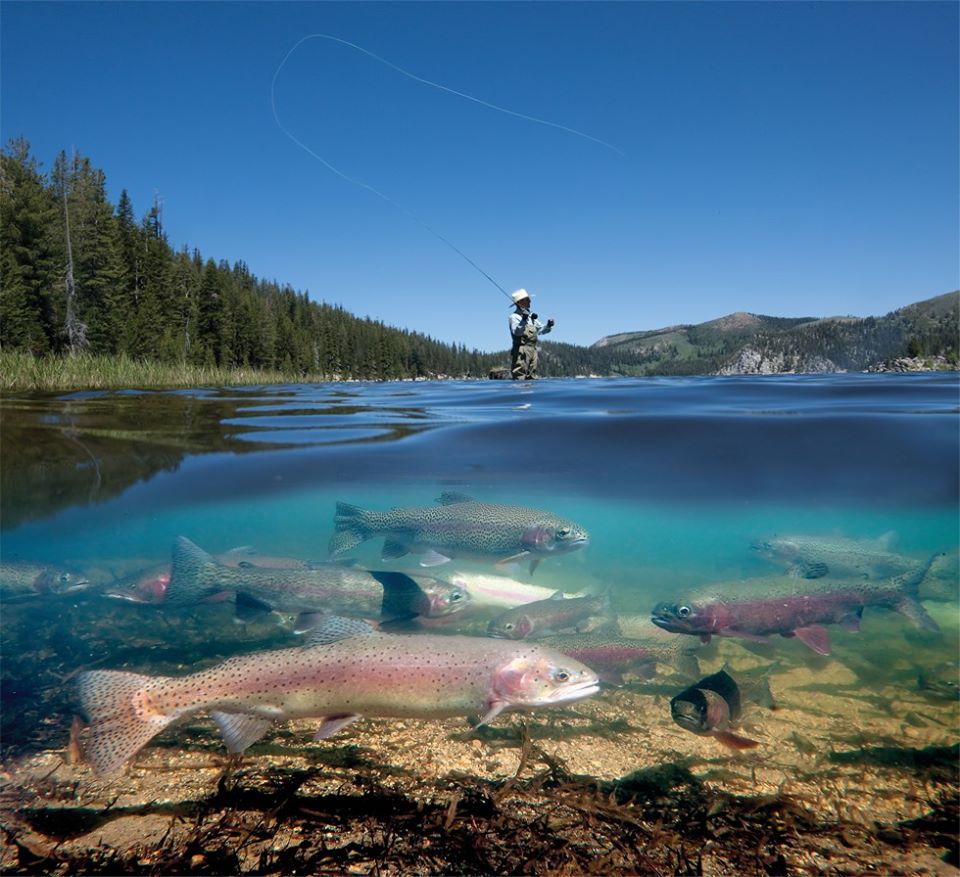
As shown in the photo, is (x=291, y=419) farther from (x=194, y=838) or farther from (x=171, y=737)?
(x=194, y=838)

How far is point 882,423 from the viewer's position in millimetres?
8430

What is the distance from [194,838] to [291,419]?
873 centimetres

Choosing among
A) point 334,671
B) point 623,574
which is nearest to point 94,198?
point 623,574

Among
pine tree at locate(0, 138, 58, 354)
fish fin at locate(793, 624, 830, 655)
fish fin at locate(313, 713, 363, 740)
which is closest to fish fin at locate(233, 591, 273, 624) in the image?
fish fin at locate(313, 713, 363, 740)

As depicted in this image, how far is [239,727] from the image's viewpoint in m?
2.79

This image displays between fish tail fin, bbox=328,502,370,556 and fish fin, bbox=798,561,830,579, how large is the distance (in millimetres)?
4637

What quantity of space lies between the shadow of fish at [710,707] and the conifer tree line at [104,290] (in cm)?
5344

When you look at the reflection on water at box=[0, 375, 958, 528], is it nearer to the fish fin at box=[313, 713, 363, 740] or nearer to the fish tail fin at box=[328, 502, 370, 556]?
the fish tail fin at box=[328, 502, 370, 556]

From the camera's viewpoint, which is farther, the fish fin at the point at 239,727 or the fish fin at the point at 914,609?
the fish fin at the point at 914,609

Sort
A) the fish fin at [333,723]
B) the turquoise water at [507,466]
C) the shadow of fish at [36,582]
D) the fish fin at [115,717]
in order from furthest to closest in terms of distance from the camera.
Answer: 1. the turquoise water at [507,466]
2. the shadow of fish at [36,582]
3. the fish fin at [333,723]
4. the fish fin at [115,717]

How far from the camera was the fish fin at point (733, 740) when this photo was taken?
389 centimetres

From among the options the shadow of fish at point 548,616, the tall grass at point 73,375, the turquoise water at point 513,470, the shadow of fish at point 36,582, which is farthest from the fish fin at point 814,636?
the tall grass at point 73,375

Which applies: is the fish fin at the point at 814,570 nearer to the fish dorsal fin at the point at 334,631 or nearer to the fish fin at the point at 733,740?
the fish fin at the point at 733,740

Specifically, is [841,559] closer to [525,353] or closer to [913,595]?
[913,595]
